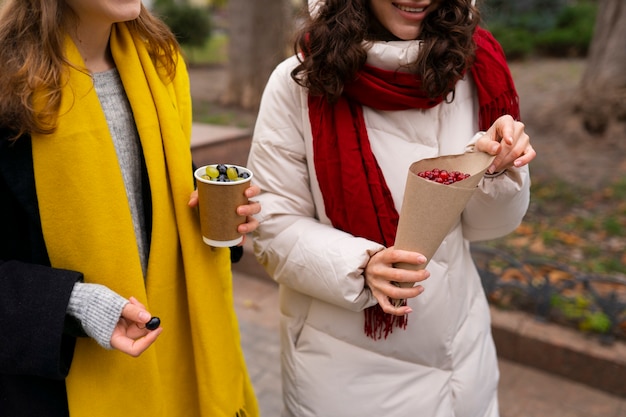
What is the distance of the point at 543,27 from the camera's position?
1496 cm

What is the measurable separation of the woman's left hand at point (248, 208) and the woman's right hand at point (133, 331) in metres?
0.34

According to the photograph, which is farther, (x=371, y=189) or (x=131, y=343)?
(x=371, y=189)

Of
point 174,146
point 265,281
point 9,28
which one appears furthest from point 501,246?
point 9,28

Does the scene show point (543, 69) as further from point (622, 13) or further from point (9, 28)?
point (9, 28)

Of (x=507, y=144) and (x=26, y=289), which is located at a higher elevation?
(x=507, y=144)

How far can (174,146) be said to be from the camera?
5.36 feet

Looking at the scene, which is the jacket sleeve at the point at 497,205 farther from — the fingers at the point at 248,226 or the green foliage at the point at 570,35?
the green foliage at the point at 570,35

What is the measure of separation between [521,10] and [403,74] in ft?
50.7

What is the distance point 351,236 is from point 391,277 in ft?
0.73

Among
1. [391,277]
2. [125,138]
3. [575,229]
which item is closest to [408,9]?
[391,277]

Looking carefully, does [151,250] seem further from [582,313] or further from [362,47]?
[582,313]

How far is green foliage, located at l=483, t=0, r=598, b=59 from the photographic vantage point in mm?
13961

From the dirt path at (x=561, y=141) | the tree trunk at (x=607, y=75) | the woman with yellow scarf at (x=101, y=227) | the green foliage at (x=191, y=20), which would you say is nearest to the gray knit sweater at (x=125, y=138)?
the woman with yellow scarf at (x=101, y=227)

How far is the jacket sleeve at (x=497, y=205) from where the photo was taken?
65.7 inches
